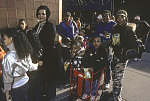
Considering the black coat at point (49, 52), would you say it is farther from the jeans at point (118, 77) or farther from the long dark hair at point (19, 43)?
the jeans at point (118, 77)

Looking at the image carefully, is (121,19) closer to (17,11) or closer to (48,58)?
(48,58)

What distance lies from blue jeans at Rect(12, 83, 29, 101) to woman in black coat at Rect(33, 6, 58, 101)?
2.76ft

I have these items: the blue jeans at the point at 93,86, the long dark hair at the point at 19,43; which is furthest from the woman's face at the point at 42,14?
the blue jeans at the point at 93,86

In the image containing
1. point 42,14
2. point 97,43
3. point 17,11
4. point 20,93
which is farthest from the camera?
point 17,11

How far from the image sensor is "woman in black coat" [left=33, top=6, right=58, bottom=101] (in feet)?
10.1

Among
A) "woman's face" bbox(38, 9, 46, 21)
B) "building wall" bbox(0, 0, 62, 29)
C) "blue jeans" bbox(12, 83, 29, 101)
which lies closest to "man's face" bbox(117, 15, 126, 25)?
"woman's face" bbox(38, 9, 46, 21)

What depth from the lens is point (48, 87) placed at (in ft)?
10.8

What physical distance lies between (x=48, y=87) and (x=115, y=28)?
6.84 feet

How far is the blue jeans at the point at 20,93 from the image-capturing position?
7.46ft

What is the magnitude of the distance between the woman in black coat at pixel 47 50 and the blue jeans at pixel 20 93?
33.1 inches

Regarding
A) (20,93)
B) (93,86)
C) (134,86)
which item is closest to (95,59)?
(93,86)

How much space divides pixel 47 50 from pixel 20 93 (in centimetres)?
112

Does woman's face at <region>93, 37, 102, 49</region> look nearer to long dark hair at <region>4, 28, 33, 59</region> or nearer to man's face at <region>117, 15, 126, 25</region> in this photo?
man's face at <region>117, 15, 126, 25</region>

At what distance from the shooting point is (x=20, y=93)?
2.32 m
